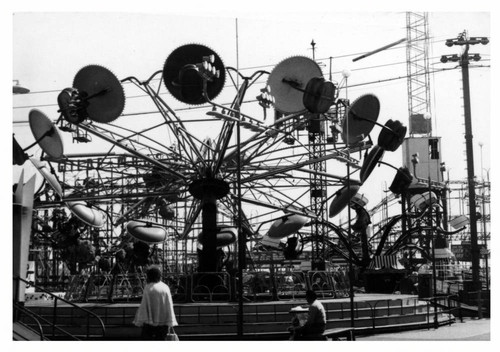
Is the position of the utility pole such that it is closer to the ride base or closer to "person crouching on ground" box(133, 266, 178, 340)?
the ride base

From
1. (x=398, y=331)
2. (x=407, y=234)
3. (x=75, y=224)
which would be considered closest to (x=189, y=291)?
(x=398, y=331)

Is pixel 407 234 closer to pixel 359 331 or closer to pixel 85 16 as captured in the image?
pixel 359 331

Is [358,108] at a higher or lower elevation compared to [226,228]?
higher

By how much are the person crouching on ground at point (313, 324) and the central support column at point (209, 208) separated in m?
12.2

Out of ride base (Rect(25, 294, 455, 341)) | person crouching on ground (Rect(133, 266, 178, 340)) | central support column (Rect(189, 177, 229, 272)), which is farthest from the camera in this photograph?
central support column (Rect(189, 177, 229, 272))

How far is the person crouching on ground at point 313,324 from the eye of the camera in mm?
17484

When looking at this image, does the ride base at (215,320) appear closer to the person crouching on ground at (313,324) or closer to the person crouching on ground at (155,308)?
the person crouching on ground at (313,324)

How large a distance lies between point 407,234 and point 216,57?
98.4 ft

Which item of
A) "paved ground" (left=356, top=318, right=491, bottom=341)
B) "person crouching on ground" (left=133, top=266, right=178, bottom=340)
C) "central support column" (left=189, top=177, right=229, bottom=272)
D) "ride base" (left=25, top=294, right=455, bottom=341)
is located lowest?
"paved ground" (left=356, top=318, right=491, bottom=341)

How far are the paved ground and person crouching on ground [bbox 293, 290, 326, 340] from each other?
7.65m

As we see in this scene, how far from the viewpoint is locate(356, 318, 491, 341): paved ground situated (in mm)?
24766

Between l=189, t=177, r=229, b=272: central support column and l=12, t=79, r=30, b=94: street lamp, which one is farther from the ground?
l=12, t=79, r=30, b=94: street lamp

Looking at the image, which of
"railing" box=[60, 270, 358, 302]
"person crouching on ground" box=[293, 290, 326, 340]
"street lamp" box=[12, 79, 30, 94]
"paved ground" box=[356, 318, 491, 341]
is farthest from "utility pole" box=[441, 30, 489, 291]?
"street lamp" box=[12, 79, 30, 94]

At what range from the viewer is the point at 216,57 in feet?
88.2
